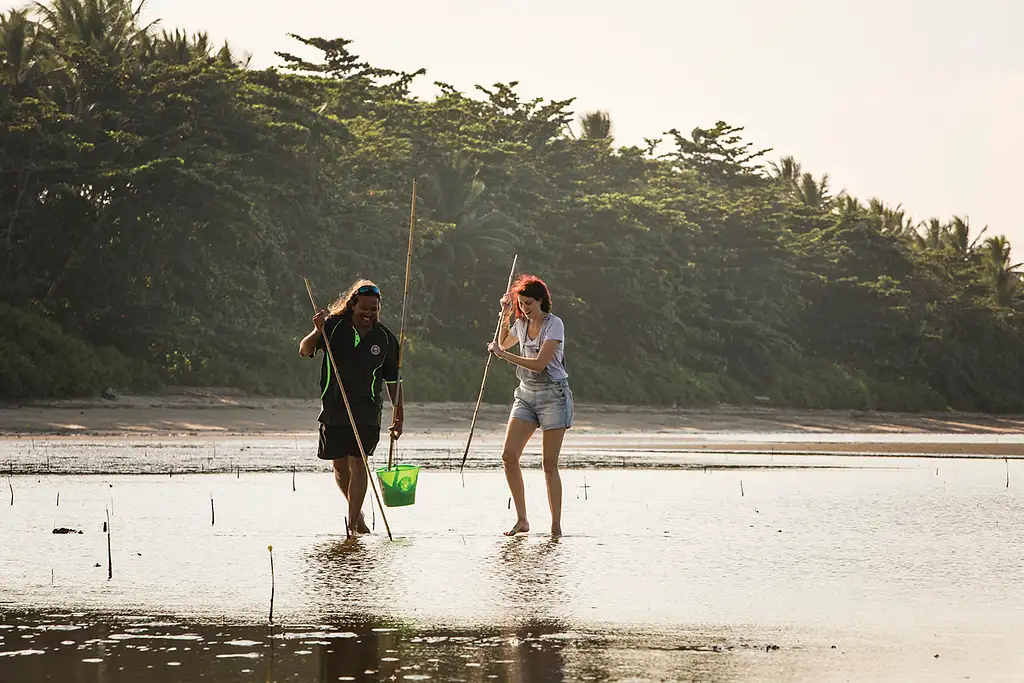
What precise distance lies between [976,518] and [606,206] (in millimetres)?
35389

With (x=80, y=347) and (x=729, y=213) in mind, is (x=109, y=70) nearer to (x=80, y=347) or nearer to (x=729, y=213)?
(x=80, y=347)

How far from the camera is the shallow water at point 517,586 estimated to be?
16.3ft

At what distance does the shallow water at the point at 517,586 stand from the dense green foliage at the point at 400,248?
726 inches

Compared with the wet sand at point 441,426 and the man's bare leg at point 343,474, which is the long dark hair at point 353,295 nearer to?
the man's bare leg at point 343,474

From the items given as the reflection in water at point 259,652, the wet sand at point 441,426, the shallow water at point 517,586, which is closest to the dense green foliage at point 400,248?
the wet sand at point 441,426

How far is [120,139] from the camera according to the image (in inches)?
1228

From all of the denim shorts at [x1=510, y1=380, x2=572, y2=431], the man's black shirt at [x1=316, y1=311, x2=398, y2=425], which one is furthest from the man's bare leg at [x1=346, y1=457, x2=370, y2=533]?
the denim shorts at [x1=510, y1=380, x2=572, y2=431]

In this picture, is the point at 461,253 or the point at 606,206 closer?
the point at 461,253

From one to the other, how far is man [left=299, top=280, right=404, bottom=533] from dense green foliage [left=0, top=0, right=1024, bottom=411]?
19.1 meters

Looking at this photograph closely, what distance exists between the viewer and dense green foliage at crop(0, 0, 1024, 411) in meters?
31.2

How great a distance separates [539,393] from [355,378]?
1.15 m

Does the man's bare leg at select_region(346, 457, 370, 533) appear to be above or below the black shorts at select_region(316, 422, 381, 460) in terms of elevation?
below

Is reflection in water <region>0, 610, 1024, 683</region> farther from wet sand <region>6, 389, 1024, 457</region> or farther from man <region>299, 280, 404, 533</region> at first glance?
wet sand <region>6, 389, 1024, 457</region>

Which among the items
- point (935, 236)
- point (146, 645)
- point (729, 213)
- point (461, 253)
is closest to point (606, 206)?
point (461, 253)
